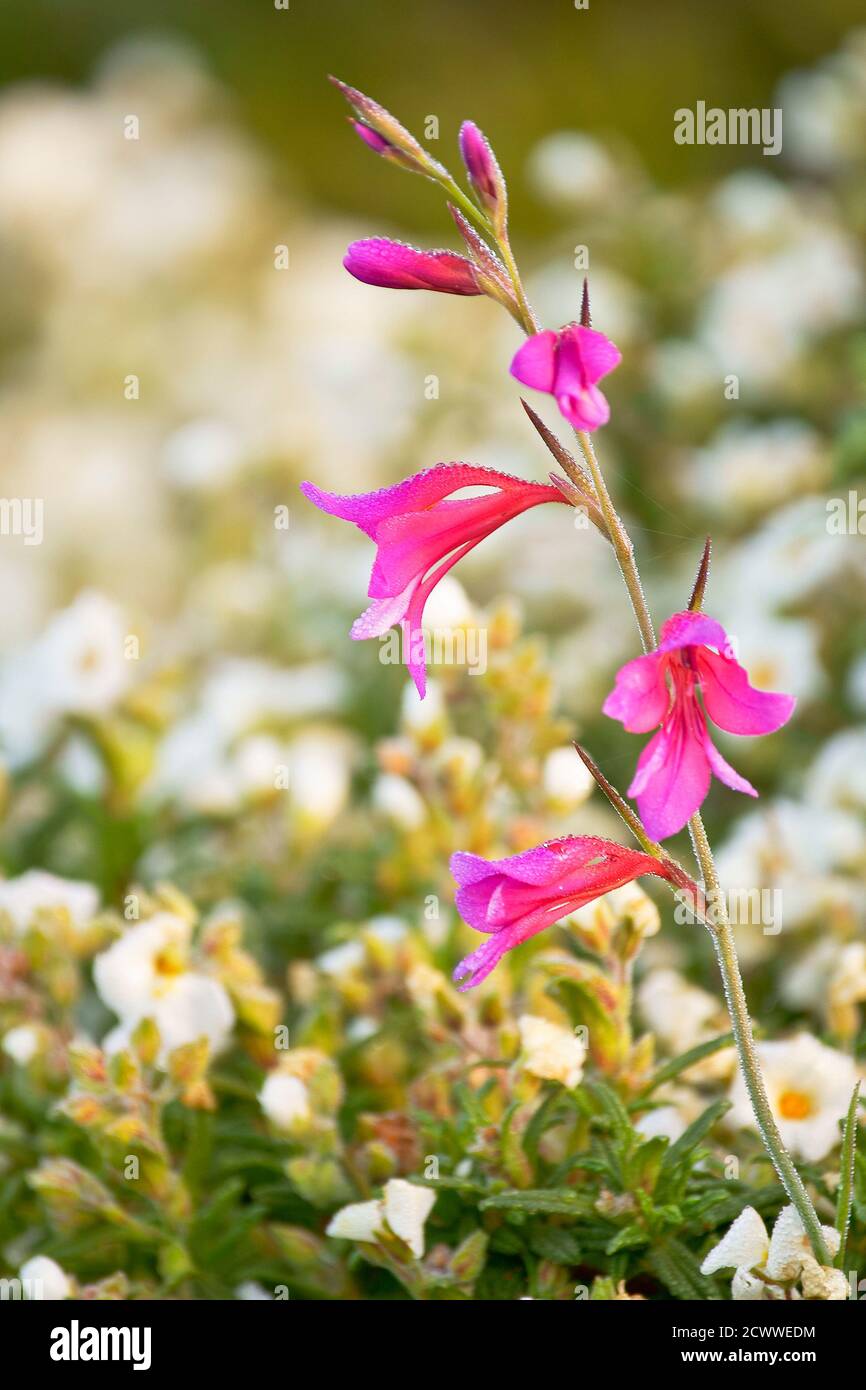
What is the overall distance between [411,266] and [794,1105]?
55 cm

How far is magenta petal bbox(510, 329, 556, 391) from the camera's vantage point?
0.58 metres

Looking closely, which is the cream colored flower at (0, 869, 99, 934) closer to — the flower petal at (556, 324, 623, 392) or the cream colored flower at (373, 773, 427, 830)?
the cream colored flower at (373, 773, 427, 830)

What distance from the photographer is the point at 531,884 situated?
674 millimetres

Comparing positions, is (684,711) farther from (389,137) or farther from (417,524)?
(389,137)

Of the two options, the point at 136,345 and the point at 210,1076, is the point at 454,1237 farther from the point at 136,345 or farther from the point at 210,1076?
the point at 136,345

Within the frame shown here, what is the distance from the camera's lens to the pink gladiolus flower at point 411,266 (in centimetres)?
66

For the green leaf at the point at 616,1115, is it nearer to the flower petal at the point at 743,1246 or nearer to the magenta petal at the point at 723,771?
the flower petal at the point at 743,1246

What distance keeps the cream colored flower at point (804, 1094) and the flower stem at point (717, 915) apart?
0.42 ft

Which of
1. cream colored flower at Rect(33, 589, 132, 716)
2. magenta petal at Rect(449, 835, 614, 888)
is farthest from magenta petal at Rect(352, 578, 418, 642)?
cream colored flower at Rect(33, 589, 132, 716)

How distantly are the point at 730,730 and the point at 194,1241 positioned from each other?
1.70 ft

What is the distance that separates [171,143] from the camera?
236 cm

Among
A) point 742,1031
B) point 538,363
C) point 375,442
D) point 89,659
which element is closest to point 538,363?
point 538,363

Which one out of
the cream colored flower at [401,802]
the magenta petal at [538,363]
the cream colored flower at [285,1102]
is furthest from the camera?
the cream colored flower at [401,802]

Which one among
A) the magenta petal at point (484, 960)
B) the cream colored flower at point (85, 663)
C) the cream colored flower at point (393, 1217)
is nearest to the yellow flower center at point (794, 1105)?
the cream colored flower at point (393, 1217)
